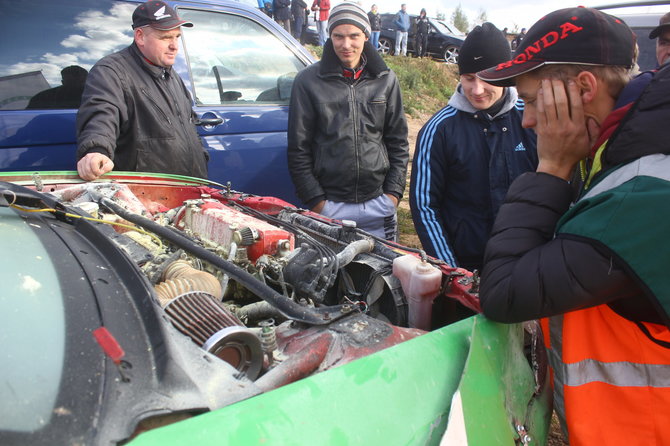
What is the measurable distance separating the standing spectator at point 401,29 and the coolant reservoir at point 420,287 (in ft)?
57.3

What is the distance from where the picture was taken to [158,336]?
1101mm

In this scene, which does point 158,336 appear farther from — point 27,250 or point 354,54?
point 354,54

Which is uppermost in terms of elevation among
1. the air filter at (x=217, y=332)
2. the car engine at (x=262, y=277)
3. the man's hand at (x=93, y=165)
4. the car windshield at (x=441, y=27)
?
the car windshield at (x=441, y=27)

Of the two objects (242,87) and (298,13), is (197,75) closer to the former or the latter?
(242,87)

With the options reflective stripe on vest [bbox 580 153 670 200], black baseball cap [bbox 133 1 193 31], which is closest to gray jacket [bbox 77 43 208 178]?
black baseball cap [bbox 133 1 193 31]

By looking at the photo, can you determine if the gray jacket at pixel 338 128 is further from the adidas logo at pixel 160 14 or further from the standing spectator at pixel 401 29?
the standing spectator at pixel 401 29

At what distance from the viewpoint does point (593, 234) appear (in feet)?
3.43

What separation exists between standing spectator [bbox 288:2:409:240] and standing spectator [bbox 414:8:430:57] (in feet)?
55.8

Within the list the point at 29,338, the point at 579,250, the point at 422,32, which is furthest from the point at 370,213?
the point at 422,32

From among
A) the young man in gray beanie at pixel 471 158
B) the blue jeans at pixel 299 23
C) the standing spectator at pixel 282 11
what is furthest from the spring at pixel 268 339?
the blue jeans at pixel 299 23

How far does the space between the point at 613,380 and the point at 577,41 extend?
84 cm

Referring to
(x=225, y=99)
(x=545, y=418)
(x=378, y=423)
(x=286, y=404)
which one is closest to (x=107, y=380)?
(x=286, y=404)

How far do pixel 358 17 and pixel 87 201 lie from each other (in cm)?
192

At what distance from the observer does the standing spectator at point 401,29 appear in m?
17.4
